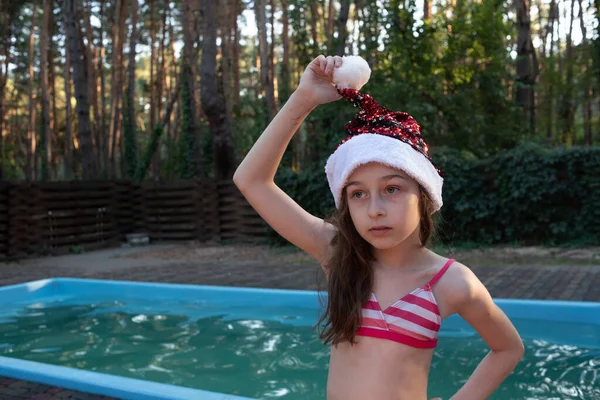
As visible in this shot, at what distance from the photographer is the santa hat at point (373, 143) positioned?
154 centimetres

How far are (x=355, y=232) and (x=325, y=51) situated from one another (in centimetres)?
1608

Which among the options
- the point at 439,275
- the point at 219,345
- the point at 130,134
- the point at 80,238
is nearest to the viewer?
the point at 439,275

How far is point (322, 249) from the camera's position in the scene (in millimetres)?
1880

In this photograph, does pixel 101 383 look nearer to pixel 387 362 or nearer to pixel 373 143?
pixel 387 362

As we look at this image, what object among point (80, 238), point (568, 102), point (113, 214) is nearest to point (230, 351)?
point (80, 238)

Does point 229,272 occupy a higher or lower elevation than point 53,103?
lower

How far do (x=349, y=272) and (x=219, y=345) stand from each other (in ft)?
13.4

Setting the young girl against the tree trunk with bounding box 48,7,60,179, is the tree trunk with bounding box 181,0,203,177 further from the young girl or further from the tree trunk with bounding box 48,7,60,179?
the young girl

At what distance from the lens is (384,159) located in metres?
1.52

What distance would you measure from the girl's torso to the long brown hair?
0.04 m

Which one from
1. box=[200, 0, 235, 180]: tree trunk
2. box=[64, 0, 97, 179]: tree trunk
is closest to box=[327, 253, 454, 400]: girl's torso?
box=[200, 0, 235, 180]: tree trunk

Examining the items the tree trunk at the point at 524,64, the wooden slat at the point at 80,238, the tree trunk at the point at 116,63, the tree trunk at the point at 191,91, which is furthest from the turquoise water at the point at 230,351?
the tree trunk at the point at 116,63

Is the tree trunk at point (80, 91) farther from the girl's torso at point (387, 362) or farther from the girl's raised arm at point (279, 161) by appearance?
the girl's torso at point (387, 362)

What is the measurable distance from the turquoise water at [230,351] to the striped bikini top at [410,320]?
9.27ft
